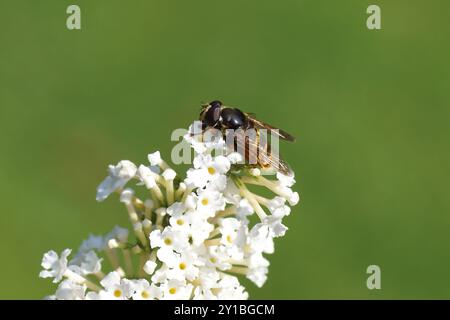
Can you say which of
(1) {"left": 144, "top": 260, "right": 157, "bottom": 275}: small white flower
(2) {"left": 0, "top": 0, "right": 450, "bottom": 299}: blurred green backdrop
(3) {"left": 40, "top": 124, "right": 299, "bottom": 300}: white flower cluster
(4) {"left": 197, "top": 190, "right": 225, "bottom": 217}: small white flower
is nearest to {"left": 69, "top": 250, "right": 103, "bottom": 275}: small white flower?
(3) {"left": 40, "top": 124, "right": 299, "bottom": 300}: white flower cluster

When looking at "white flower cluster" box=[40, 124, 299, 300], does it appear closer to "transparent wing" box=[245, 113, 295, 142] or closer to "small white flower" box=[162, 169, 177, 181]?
"small white flower" box=[162, 169, 177, 181]

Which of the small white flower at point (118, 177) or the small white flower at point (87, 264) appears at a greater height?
the small white flower at point (118, 177)

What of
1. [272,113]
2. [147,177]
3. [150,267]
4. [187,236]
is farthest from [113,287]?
[272,113]

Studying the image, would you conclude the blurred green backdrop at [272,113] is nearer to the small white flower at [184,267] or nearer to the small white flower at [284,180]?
the small white flower at [284,180]

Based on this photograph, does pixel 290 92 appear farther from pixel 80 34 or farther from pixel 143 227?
pixel 143 227

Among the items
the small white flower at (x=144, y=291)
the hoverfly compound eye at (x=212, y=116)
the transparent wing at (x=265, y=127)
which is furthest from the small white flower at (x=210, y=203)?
the transparent wing at (x=265, y=127)
